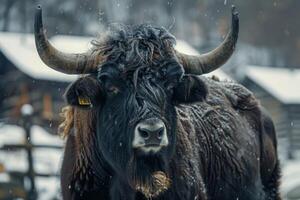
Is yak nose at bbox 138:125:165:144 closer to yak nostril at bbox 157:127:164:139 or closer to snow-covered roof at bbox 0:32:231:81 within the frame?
yak nostril at bbox 157:127:164:139

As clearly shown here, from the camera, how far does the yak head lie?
7.96 m

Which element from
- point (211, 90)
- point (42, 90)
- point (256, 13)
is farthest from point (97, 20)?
point (211, 90)

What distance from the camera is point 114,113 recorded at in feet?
26.9

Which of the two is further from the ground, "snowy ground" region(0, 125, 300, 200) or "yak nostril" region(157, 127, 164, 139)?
"yak nostril" region(157, 127, 164, 139)

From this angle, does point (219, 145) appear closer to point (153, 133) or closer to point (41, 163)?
point (153, 133)

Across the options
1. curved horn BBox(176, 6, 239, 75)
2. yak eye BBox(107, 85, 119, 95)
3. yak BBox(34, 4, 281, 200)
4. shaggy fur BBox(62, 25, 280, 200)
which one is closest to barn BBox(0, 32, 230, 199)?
shaggy fur BBox(62, 25, 280, 200)

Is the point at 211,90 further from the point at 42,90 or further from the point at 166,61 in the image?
the point at 42,90

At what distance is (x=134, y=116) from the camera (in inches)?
311

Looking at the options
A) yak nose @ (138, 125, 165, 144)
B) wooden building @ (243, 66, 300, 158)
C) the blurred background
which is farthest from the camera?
wooden building @ (243, 66, 300, 158)

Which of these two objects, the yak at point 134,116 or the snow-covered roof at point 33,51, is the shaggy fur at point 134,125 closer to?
the yak at point 134,116

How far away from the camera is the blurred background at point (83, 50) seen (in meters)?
20.6

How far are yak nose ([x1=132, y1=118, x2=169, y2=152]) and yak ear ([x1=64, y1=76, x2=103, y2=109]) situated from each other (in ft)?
2.27

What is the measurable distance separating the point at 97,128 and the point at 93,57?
0.64 metres

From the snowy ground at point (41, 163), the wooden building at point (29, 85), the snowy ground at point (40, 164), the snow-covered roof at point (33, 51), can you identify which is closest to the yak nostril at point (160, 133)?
the snowy ground at point (41, 163)
